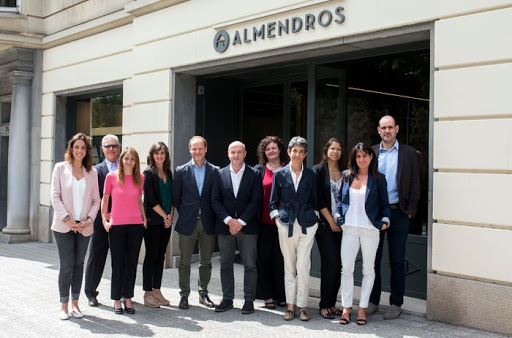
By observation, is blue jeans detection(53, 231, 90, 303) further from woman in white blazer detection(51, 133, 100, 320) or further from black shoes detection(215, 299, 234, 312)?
black shoes detection(215, 299, 234, 312)

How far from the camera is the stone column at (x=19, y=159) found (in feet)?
43.1

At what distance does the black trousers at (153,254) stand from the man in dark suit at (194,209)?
0.94ft

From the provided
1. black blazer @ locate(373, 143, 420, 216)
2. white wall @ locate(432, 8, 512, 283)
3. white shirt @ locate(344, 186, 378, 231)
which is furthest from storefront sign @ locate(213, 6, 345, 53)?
white shirt @ locate(344, 186, 378, 231)

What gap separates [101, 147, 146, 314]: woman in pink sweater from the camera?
6477 mm

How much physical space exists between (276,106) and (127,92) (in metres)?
2.84

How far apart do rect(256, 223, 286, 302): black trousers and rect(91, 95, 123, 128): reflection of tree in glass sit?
18.9ft

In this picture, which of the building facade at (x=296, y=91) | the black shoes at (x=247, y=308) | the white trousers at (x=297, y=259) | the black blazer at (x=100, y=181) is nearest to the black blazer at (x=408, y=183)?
the building facade at (x=296, y=91)

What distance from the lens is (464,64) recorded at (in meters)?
6.05

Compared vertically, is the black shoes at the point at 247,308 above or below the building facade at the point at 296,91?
below

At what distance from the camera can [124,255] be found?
6586 millimetres

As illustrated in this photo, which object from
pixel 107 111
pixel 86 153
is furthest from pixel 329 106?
pixel 107 111

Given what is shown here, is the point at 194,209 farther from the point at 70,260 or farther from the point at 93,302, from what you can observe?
the point at 93,302

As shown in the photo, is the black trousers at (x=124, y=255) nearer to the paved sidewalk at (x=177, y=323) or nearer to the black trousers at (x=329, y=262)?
the paved sidewalk at (x=177, y=323)

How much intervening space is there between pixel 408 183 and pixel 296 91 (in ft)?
12.0
